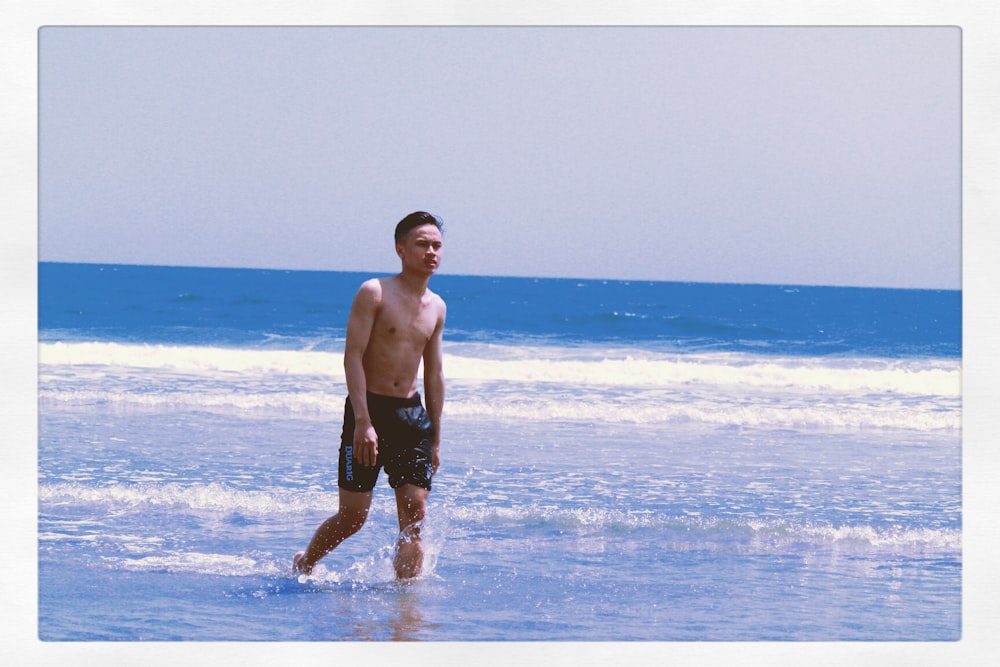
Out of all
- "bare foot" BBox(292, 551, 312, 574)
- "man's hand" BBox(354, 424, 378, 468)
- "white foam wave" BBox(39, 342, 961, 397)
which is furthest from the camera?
"white foam wave" BBox(39, 342, 961, 397)

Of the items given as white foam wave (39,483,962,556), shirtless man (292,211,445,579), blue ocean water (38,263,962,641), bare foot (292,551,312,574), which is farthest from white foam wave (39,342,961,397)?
shirtless man (292,211,445,579)

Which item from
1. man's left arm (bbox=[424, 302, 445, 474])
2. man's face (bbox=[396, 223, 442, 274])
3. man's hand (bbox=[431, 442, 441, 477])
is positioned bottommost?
man's hand (bbox=[431, 442, 441, 477])

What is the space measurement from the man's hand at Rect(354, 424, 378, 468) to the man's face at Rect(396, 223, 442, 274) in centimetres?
64

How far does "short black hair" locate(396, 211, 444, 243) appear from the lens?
172 inches

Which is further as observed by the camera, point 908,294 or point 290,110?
point 908,294

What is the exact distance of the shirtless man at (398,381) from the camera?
4.38m

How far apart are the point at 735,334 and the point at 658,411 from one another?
9876 millimetres

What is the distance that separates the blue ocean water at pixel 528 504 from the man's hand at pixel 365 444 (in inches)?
23.4

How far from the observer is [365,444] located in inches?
169

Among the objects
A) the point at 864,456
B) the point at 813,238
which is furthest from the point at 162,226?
the point at 864,456

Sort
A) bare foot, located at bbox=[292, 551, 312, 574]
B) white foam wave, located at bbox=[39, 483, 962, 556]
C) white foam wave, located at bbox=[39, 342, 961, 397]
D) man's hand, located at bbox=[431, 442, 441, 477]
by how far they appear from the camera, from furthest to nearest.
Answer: white foam wave, located at bbox=[39, 342, 961, 397]
white foam wave, located at bbox=[39, 483, 962, 556]
bare foot, located at bbox=[292, 551, 312, 574]
man's hand, located at bbox=[431, 442, 441, 477]

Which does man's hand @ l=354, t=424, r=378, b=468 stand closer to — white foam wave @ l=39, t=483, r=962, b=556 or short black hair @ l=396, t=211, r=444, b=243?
short black hair @ l=396, t=211, r=444, b=243
